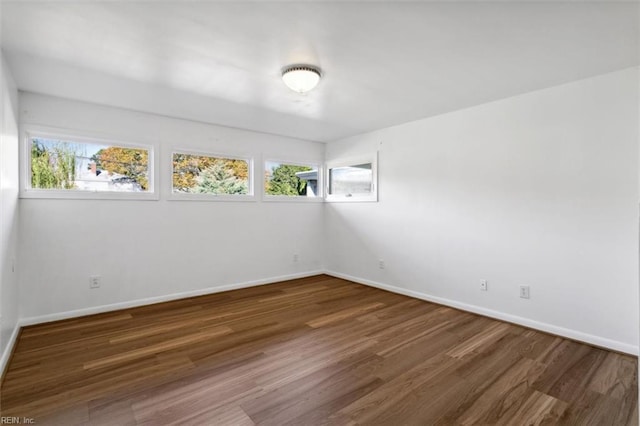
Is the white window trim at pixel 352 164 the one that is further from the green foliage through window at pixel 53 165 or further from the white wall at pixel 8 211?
the white wall at pixel 8 211

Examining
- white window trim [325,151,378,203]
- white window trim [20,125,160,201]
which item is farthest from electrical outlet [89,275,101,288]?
white window trim [325,151,378,203]

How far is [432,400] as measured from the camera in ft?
6.36

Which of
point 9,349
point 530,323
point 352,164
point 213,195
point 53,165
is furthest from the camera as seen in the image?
point 352,164

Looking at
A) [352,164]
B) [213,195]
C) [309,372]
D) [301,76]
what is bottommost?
[309,372]

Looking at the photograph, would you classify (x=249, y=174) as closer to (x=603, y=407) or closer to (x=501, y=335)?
(x=501, y=335)

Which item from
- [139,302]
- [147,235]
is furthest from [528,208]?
[139,302]

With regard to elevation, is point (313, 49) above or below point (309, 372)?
above

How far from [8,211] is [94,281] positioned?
4.00 ft

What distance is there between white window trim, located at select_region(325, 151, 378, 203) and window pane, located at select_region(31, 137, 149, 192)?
2849 mm

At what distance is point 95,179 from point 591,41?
477 cm

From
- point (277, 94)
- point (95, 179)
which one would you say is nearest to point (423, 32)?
point (277, 94)

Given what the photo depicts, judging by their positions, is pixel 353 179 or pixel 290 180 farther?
pixel 290 180

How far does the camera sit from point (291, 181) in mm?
5281

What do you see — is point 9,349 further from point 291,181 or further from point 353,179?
point 353,179
